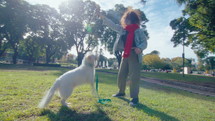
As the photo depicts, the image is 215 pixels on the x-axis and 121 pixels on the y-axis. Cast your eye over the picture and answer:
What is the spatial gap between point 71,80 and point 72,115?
2.35 feet

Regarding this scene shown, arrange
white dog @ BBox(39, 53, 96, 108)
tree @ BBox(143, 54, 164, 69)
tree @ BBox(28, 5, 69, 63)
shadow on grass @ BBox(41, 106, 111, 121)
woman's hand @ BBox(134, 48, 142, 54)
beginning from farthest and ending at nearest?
tree @ BBox(143, 54, 164, 69)
tree @ BBox(28, 5, 69, 63)
woman's hand @ BBox(134, 48, 142, 54)
white dog @ BBox(39, 53, 96, 108)
shadow on grass @ BBox(41, 106, 111, 121)

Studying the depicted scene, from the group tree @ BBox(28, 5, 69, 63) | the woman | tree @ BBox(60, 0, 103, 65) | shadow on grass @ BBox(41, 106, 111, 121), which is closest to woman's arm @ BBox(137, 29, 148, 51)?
the woman

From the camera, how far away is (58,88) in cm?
288

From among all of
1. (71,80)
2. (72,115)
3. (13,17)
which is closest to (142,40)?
(71,80)

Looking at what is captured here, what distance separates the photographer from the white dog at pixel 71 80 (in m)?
2.82

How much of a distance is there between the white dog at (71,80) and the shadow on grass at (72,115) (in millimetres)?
257

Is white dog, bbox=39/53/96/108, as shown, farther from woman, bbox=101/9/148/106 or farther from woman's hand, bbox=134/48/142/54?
woman's hand, bbox=134/48/142/54

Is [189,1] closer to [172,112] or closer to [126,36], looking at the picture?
[126,36]

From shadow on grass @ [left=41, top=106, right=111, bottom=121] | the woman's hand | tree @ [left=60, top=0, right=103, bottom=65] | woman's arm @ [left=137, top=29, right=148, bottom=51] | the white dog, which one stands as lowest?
shadow on grass @ [left=41, top=106, right=111, bottom=121]

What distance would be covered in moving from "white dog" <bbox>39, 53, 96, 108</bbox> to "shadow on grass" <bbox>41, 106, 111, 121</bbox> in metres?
0.26

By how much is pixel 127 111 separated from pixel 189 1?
12937 mm

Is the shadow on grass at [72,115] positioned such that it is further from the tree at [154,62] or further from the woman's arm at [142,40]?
the tree at [154,62]

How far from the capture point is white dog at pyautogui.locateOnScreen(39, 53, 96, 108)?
2.82 m

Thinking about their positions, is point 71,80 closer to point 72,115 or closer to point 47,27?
point 72,115
